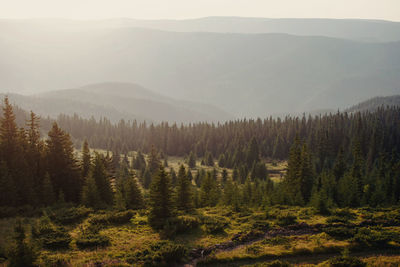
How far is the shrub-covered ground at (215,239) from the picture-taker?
98.8 ft

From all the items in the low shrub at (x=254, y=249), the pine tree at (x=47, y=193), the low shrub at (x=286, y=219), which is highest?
the pine tree at (x=47, y=193)

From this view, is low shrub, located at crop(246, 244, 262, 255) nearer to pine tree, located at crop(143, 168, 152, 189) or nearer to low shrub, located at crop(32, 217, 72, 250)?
low shrub, located at crop(32, 217, 72, 250)

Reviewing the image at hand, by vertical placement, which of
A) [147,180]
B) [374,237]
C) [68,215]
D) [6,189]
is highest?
[6,189]

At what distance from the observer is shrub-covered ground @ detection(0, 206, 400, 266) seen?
30.1 metres

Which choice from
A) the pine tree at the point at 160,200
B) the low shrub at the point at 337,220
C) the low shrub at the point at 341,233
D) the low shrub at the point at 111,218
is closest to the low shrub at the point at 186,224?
the pine tree at the point at 160,200

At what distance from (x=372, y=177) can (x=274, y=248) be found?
58.6m

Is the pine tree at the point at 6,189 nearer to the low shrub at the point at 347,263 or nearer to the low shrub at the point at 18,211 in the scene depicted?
the low shrub at the point at 18,211

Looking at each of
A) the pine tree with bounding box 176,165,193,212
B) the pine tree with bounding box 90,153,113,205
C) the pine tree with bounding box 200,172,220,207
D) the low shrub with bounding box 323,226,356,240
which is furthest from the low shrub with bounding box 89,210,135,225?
the low shrub with bounding box 323,226,356,240

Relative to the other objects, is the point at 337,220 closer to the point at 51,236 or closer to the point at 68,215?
the point at 51,236

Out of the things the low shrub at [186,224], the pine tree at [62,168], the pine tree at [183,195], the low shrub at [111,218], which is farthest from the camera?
the pine tree at [62,168]

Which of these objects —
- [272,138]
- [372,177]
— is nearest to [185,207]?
[372,177]

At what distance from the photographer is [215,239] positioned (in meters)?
36.9

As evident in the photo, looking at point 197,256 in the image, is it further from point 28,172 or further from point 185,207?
point 28,172

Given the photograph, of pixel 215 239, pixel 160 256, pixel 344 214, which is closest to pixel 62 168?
pixel 215 239
